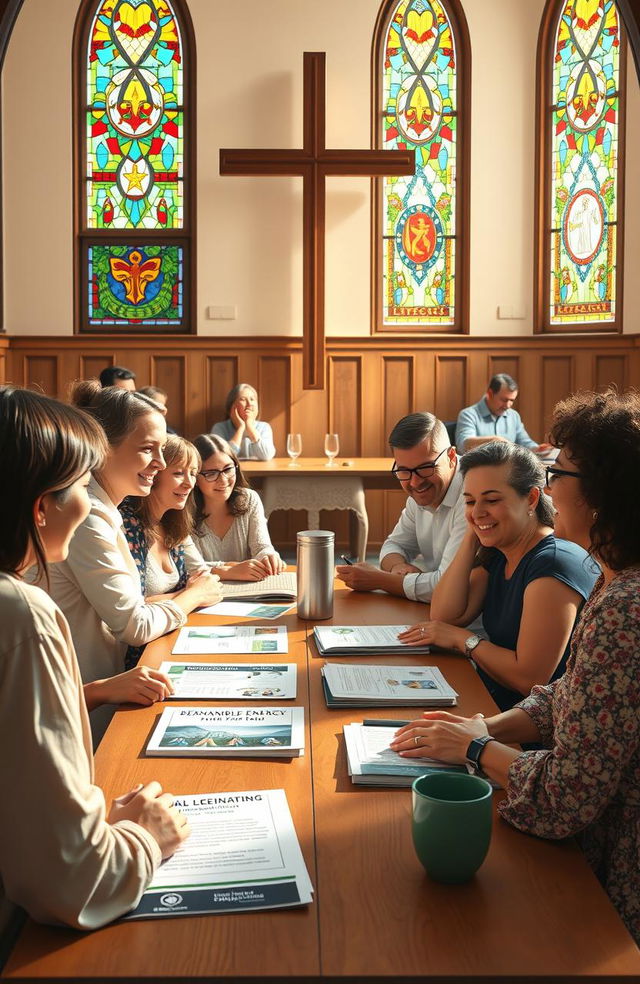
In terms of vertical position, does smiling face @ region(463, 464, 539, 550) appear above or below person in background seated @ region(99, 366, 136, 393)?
below

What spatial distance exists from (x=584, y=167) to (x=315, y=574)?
5754 millimetres

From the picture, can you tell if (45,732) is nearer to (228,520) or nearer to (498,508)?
(498,508)

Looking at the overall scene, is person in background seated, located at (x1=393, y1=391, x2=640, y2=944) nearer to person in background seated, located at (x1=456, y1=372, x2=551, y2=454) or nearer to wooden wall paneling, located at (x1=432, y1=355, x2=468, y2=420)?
person in background seated, located at (x1=456, y1=372, x2=551, y2=454)

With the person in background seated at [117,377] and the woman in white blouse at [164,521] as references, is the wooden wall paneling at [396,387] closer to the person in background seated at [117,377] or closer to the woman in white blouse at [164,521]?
the person in background seated at [117,377]

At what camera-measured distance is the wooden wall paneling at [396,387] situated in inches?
291

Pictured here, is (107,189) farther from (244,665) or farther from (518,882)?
(518,882)

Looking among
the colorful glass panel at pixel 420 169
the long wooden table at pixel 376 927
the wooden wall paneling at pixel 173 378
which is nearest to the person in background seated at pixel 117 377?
the wooden wall paneling at pixel 173 378

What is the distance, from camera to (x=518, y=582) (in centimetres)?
226

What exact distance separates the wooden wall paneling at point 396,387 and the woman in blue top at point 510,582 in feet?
16.4

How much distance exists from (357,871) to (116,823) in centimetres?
30

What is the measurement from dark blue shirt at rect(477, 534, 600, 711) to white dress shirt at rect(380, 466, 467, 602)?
0.35m

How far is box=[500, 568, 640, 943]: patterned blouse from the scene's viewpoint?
1.27 metres

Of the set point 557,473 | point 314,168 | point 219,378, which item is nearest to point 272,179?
point 314,168

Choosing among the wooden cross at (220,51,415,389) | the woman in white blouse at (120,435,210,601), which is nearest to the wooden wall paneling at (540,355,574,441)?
the wooden cross at (220,51,415,389)
